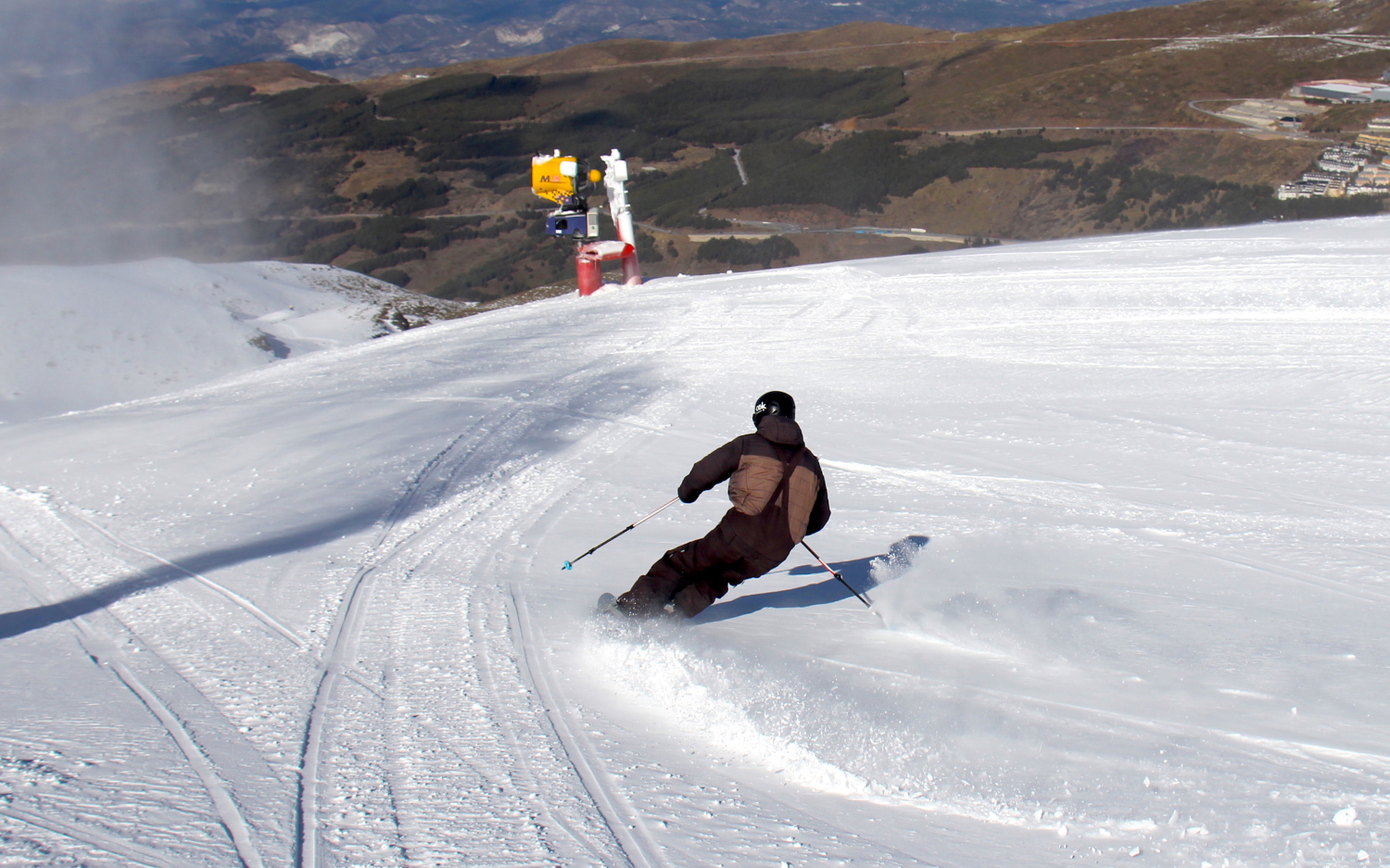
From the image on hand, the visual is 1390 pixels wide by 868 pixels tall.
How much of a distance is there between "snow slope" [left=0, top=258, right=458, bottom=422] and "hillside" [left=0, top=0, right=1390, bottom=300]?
19.6 ft

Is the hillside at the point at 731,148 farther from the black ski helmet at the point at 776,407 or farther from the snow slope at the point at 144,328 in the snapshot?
the black ski helmet at the point at 776,407

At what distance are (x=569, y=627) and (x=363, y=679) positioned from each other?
3.66 ft

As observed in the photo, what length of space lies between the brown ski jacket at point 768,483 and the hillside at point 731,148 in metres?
18.0

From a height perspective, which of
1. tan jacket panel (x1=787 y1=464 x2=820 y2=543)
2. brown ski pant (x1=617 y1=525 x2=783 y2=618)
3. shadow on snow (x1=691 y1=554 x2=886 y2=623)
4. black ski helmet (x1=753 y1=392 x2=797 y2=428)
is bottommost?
shadow on snow (x1=691 y1=554 x2=886 y2=623)

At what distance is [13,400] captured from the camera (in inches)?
631

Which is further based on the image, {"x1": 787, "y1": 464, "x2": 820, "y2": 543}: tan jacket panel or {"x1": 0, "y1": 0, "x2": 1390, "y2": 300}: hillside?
{"x1": 0, "y1": 0, "x2": 1390, "y2": 300}: hillside

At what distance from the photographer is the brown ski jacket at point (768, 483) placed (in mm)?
4754

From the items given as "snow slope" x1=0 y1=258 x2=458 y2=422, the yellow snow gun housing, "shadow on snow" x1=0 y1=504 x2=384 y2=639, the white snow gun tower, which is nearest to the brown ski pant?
"shadow on snow" x1=0 y1=504 x2=384 y2=639

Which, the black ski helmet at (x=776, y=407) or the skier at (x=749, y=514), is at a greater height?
the black ski helmet at (x=776, y=407)

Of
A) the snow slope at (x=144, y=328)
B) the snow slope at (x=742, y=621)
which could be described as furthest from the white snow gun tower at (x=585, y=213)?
the snow slope at (x=742, y=621)

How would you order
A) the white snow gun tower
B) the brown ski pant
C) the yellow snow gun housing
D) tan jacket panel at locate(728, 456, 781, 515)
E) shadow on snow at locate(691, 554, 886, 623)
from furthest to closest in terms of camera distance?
the white snow gun tower
the yellow snow gun housing
shadow on snow at locate(691, 554, 886, 623)
the brown ski pant
tan jacket panel at locate(728, 456, 781, 515)

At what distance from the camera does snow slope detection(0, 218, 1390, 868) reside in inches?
123

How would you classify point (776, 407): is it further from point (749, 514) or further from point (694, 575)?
point (694, 575)

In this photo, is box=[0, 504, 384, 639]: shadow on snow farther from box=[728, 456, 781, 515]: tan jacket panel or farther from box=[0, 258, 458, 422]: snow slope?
box=[0, 258, 458, 422]: snow slope
